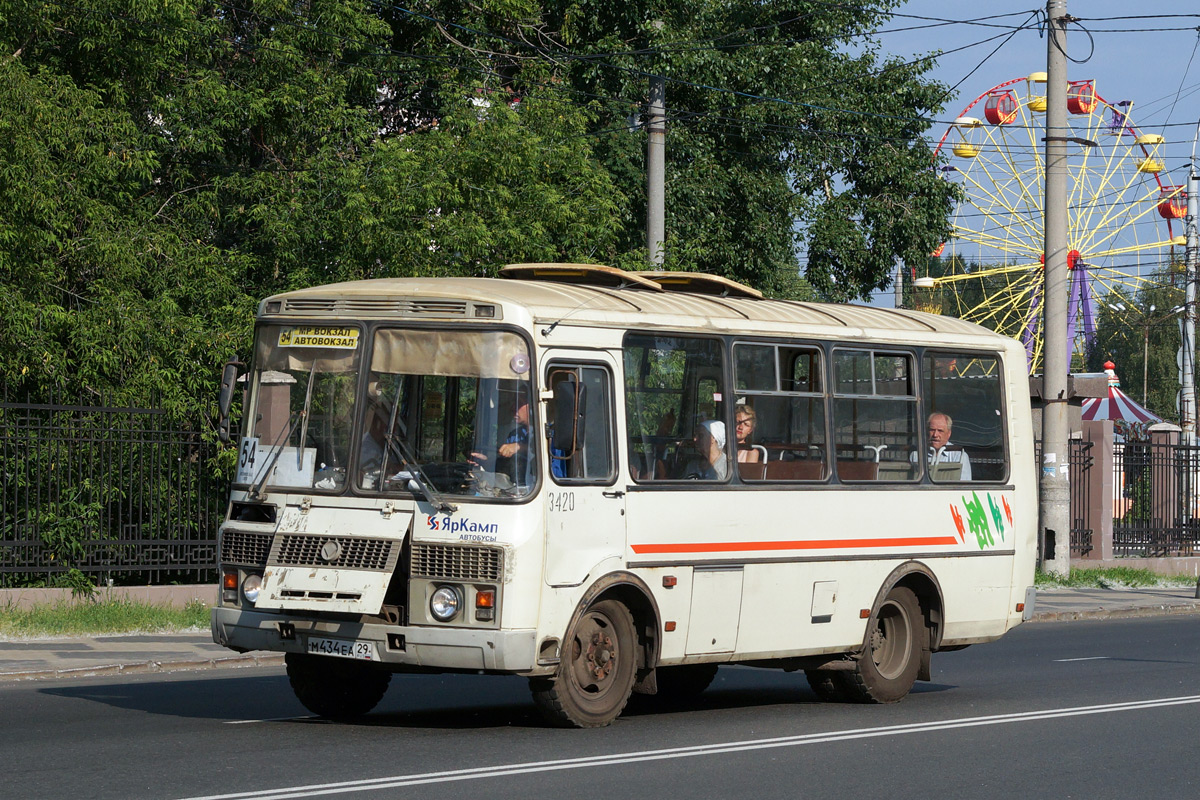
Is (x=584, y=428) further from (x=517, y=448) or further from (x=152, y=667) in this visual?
(x=152, y=667)

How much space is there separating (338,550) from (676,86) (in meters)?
21.0

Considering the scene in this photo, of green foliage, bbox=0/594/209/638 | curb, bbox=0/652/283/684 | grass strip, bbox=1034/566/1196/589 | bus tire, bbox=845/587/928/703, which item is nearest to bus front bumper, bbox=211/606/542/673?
bus tire, bbox=845/587/928/703

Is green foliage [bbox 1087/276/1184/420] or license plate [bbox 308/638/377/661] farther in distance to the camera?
green foliage [bbox 1087/276/1184/420]

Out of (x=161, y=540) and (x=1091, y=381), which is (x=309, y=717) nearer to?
(x=161, y=540)

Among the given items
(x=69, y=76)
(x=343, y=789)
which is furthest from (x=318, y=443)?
(x=69, y=76)

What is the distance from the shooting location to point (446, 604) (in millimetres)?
9430

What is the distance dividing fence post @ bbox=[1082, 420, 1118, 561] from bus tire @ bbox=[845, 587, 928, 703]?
1796cm

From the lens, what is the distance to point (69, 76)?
20.1 m

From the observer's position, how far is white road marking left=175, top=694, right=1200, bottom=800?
7.67 meters

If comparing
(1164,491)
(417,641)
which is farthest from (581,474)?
(1164,491)

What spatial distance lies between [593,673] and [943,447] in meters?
4.04

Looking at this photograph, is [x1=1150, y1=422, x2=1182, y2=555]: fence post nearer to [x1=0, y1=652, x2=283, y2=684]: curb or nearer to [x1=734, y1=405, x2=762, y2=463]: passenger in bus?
[x1=0, y1=652, x2=283, y2=684]: curb

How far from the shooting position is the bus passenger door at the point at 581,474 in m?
9.74

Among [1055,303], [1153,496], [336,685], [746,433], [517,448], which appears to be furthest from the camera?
[1153,496]
